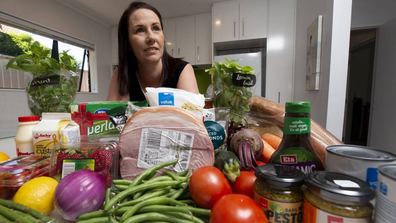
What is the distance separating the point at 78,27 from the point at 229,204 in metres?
4.81

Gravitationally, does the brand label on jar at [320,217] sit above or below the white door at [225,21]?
below

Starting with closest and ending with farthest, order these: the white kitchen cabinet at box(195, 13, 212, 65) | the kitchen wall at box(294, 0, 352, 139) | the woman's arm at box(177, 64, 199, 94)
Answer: the woman's arm at box(177, 64, 199, 94) < the kitchen wall at box(294, 0, 352, 139) < the white kitchen cabinet at box(195, 13, 212, 65)

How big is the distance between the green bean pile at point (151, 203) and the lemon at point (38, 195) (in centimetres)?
12

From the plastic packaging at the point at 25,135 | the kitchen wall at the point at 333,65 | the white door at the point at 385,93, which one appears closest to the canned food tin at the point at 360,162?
the plastic packaging at the point at 25,135

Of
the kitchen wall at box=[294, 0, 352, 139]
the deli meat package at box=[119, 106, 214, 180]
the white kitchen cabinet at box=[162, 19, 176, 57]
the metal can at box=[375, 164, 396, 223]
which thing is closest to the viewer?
the metal can at box=[375, 164, 396, 223]

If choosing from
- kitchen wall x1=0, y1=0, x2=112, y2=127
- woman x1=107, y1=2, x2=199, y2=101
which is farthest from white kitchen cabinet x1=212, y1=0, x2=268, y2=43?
kitchen wall x1=0, y1=0, x2=112, y2=127

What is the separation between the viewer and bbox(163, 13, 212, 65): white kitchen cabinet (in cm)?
409

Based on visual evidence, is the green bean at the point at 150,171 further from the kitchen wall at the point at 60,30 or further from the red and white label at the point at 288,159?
the kitchen wall at the point at 60,30

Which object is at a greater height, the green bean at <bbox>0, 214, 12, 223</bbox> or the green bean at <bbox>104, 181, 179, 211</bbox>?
the green bean at <bbox>104, 181, 179, 211</bbox>

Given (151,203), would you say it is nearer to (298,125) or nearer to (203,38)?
(298,125)

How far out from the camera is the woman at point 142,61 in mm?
1298

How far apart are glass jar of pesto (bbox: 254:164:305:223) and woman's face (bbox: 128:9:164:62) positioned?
115 centimetres

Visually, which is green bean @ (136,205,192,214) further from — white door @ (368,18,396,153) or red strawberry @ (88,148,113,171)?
white door @ (368,18,396,153)

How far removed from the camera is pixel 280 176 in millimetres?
389
